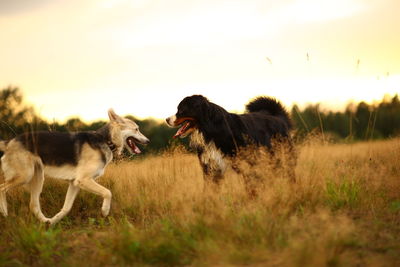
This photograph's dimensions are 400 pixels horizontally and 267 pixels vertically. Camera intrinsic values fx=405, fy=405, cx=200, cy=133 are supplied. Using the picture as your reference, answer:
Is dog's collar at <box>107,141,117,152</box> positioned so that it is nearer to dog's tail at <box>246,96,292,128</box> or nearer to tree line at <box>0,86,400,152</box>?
tree line at <box>0,86,400,152</box>

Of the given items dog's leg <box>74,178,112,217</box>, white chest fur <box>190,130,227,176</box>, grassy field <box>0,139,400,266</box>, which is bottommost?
grassy field <box>0,139,400,266</box>

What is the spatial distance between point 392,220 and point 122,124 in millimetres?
4396

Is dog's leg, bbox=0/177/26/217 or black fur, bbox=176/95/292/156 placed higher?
black fur, bbox=176/95/292/156

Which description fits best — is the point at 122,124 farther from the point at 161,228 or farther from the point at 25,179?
the point at 161,228

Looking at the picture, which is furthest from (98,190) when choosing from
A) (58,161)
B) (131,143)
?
A: (131,143)

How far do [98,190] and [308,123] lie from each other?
201 inches

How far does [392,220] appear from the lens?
4980 millimetres

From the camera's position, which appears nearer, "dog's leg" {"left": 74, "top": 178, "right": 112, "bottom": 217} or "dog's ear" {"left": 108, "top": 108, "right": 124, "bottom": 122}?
"dog's leg" {"left": 74, "top": 178, "right": 112, "bottom": 217}

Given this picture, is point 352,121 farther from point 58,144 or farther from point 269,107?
point 58,144

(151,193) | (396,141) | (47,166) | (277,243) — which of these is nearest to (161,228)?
(277,243)

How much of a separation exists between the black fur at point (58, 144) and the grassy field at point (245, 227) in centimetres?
99

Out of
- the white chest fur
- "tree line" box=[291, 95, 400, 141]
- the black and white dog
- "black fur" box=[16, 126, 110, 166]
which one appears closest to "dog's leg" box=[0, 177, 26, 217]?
"black fur" box=[16, 126, 110, 166]

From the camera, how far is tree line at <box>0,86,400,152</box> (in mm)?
7176

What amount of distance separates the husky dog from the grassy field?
402mm
